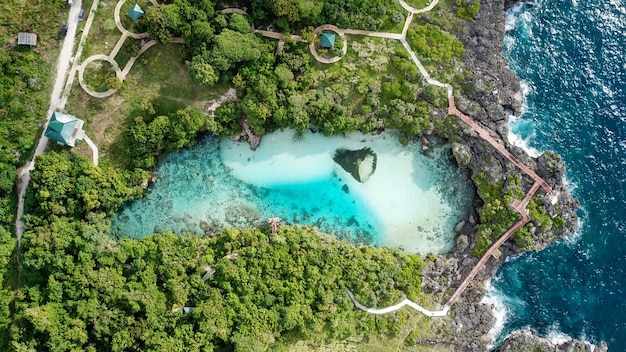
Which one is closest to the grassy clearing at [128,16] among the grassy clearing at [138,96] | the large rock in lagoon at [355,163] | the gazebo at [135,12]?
the gazebo at [135,12]

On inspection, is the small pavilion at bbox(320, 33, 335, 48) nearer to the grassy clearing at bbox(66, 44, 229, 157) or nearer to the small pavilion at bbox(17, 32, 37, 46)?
the grassy clearing at bbox(66, 44, 229, 157)

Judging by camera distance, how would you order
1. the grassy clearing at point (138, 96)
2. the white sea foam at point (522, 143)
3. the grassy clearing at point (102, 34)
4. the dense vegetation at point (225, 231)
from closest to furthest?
the dense vegetation at point (225, 231), the grassy clearing at point (102, 34), the grassy clearing at point (138, 96), the white sea foam at point (522, 143)

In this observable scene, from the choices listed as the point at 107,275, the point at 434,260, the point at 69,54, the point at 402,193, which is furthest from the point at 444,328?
the point at 69,54

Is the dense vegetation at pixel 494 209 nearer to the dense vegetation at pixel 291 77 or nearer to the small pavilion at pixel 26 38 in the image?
the dense vegetation at pixel 291 77

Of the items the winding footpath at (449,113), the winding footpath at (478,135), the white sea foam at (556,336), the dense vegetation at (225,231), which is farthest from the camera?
the white sea foam at (556,336)

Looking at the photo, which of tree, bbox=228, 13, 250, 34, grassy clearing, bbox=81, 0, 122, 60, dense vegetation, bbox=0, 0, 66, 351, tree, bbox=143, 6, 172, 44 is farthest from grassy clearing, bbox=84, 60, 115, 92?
tree, bbox=228, 13, 250, 34

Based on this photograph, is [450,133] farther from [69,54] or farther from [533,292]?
[69,54]

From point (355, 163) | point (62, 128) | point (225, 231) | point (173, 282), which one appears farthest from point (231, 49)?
point (173, 282)
